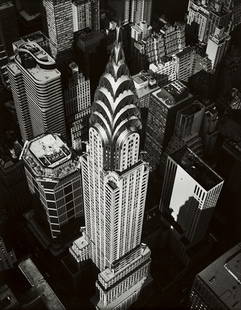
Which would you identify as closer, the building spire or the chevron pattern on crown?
the building spire

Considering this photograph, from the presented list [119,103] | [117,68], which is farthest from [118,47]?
[119,103]

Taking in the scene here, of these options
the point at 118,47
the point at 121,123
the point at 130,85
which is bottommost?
the point at 121,123

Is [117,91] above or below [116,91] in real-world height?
below

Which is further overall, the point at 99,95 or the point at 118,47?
the point at 99,95

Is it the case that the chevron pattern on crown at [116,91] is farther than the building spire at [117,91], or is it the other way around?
the chevron pattern on crown at [116,91]

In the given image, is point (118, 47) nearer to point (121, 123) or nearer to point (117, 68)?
point (117, 68)

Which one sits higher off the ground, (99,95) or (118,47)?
(118,47)

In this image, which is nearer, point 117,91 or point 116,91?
point 116,91

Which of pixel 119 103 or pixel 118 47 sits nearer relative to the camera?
pixel 118 47

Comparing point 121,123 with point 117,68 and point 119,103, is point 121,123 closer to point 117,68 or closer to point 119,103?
point 119,103
